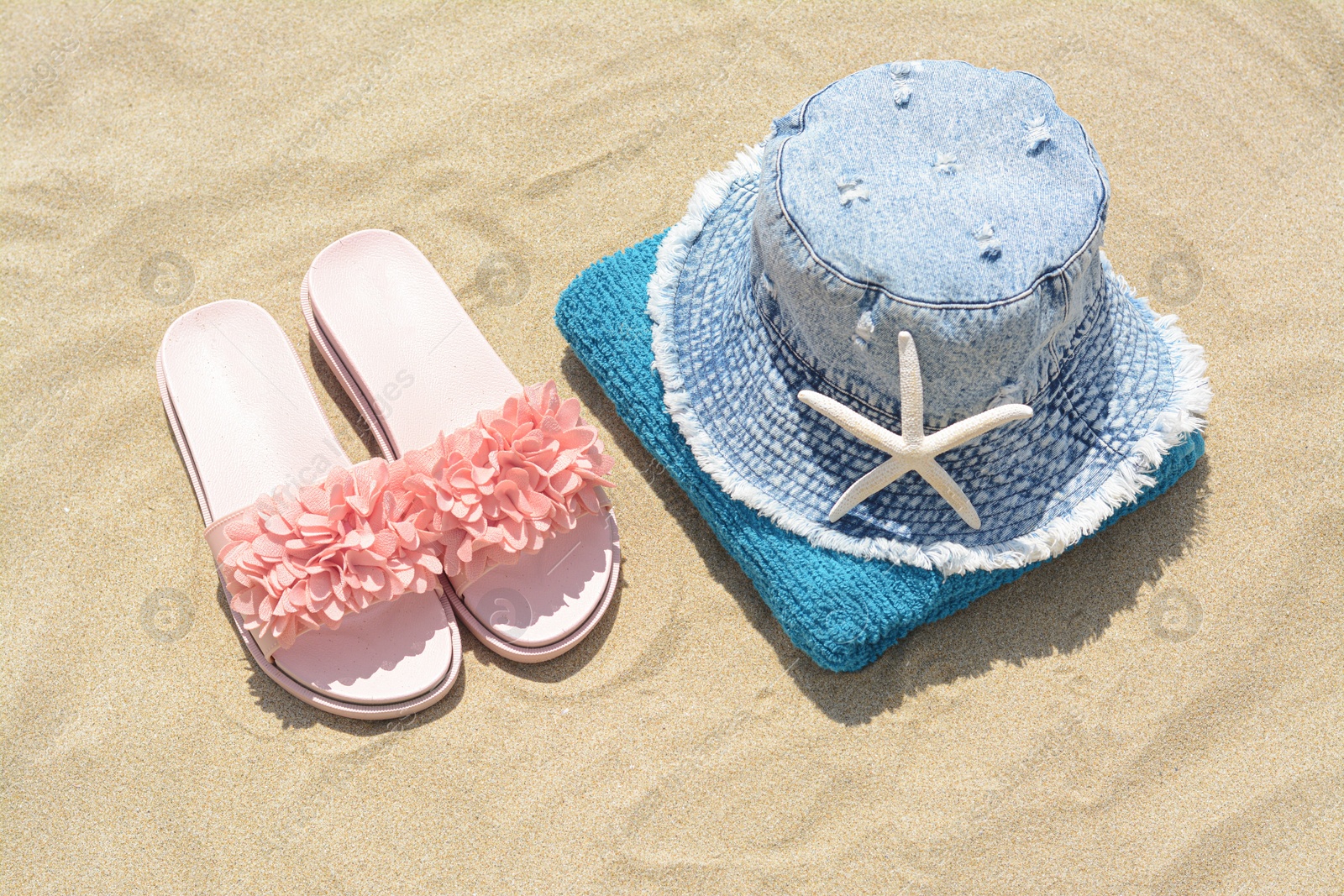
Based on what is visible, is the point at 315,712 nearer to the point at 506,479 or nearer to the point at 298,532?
the point at 298,532

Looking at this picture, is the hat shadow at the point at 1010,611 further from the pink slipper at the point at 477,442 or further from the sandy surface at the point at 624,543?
the pink slipper at the point at 477,442

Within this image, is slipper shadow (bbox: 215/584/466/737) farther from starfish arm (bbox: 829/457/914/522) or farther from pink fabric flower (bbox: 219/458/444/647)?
starfish arm (bbox: 829/457/914/522)

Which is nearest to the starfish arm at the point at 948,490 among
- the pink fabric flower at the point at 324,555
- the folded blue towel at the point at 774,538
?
the folded blue towel at the point at 774,538

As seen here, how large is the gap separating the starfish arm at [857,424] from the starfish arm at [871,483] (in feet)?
0.10

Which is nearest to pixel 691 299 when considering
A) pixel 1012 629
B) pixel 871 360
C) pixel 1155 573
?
pixel 871 360

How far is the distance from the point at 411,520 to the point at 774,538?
25.0 inches

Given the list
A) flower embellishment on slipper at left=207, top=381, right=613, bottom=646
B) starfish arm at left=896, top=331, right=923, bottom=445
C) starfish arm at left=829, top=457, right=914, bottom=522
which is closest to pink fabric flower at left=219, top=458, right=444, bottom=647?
flower embellishment on slipper at left=207, top=381, right=613, bottom=646

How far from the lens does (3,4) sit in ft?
7.95

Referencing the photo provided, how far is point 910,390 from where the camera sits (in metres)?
1.56

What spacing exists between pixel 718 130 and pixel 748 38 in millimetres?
259

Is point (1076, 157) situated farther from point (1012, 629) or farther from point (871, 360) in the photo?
point (1012, 629)

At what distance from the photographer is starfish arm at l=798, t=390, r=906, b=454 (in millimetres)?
1644

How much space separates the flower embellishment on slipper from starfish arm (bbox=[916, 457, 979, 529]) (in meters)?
0.57

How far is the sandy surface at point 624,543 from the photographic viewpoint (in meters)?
1.80
